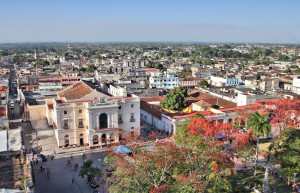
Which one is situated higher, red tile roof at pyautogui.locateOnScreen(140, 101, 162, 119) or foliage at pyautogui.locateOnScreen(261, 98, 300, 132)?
foliage at pyautogui.locateOnScreen(261, 98, 300, 132)

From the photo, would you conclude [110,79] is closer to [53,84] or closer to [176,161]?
[53,84]

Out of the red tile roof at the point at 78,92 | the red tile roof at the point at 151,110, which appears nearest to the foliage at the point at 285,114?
the red tile roof at the point at 151,110

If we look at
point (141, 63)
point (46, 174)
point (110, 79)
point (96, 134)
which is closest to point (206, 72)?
point (110, 79)

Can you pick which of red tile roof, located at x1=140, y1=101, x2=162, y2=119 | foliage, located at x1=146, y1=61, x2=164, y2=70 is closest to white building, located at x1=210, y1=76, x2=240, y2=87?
red tile roof, located at x1=140, y1=101, x2=162, y2=119

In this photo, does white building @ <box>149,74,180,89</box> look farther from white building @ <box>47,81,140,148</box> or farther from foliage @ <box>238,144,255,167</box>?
foliage @ <box>238,144,255,167</box>

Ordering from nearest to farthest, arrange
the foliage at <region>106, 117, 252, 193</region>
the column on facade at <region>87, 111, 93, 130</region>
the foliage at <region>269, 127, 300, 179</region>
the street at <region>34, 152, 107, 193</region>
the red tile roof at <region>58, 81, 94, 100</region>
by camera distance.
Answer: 1. the foliage at <region>106, 117, 252, 193</region>
2. the foliage at <region>269, 127, 300, 179</region>
3. the street at <region>34, 152, 107, 193</region>
4. the column on facade at <region>87, 111, 93, 130</region>
5. the red tile roof at <region>58, 81, 94, 100</region>

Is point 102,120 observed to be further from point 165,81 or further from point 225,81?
point 225,81

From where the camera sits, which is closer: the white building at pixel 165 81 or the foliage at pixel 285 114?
the foliage at pixel 285 114

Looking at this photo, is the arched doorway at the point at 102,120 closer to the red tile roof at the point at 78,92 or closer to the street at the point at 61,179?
the street at the point at 61,179

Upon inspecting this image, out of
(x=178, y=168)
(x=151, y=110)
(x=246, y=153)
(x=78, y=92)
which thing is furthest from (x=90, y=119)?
(x=246, y=153)
